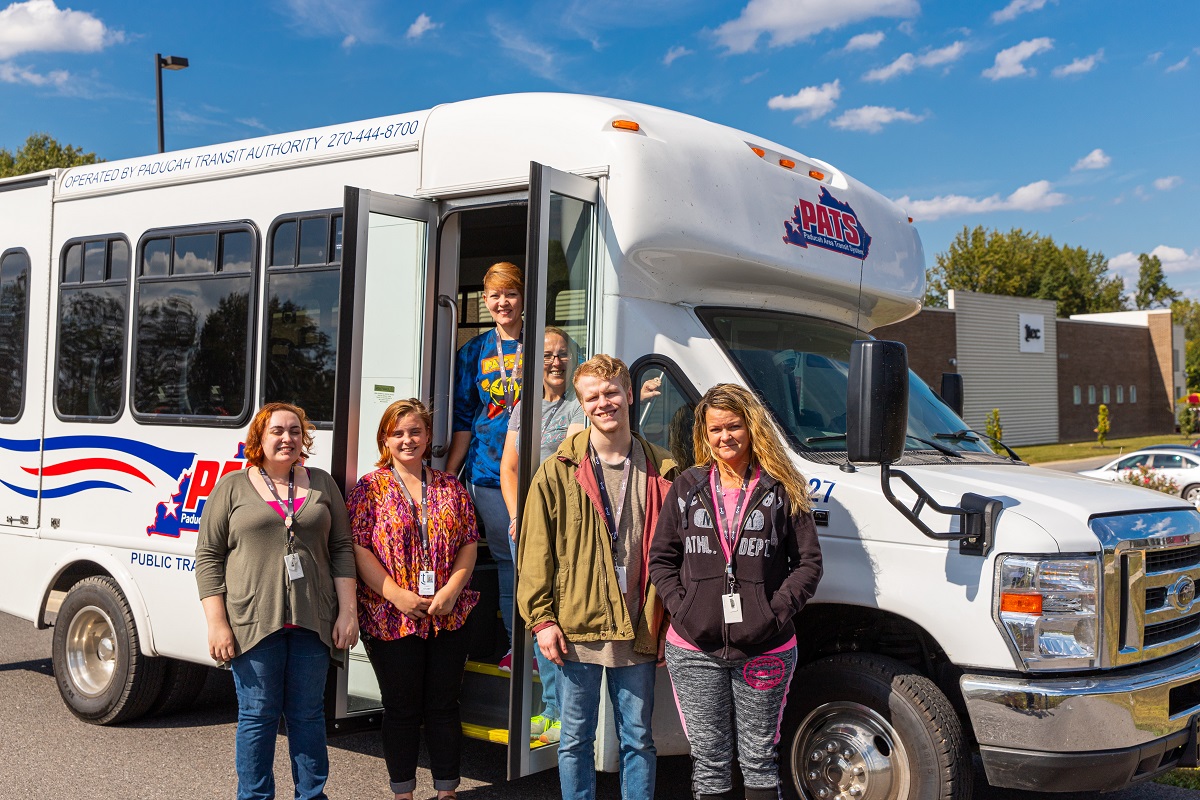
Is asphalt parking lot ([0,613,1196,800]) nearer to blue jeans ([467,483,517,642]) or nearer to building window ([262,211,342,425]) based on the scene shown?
blue jeans ([467,483,517,642])

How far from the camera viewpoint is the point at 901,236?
6211 mm

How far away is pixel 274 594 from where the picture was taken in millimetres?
4234

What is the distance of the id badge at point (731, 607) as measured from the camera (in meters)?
3.74

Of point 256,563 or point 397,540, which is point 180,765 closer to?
point 256,563

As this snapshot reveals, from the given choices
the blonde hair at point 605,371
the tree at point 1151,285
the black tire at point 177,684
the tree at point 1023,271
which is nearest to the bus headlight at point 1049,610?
the blonde hair at point 605,371

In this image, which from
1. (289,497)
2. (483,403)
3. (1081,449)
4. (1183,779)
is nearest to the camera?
(289,497)

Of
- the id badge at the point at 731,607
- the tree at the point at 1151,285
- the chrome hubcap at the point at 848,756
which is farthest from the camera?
the tree at the point at 1151,285

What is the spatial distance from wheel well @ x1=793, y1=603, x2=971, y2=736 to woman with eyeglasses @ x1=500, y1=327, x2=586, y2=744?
3.41ft

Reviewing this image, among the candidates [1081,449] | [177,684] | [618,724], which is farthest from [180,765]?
[1081,449]

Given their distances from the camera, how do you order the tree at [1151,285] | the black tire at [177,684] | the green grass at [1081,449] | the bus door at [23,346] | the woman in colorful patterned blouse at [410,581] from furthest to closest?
the tree at [1151,285], the green grass at [1081,449], the bus door at [23,346], the black tire at [177,684], the woman in colorful patterned blouse at [410,581]

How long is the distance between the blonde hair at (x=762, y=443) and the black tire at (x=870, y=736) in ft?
2.65

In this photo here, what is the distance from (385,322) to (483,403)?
24.0 inches

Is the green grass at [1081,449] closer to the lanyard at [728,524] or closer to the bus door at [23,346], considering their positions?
the bus door at [23,346]

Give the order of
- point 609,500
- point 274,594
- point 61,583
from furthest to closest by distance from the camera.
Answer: point 61,583
point 274,594
point 609,500
